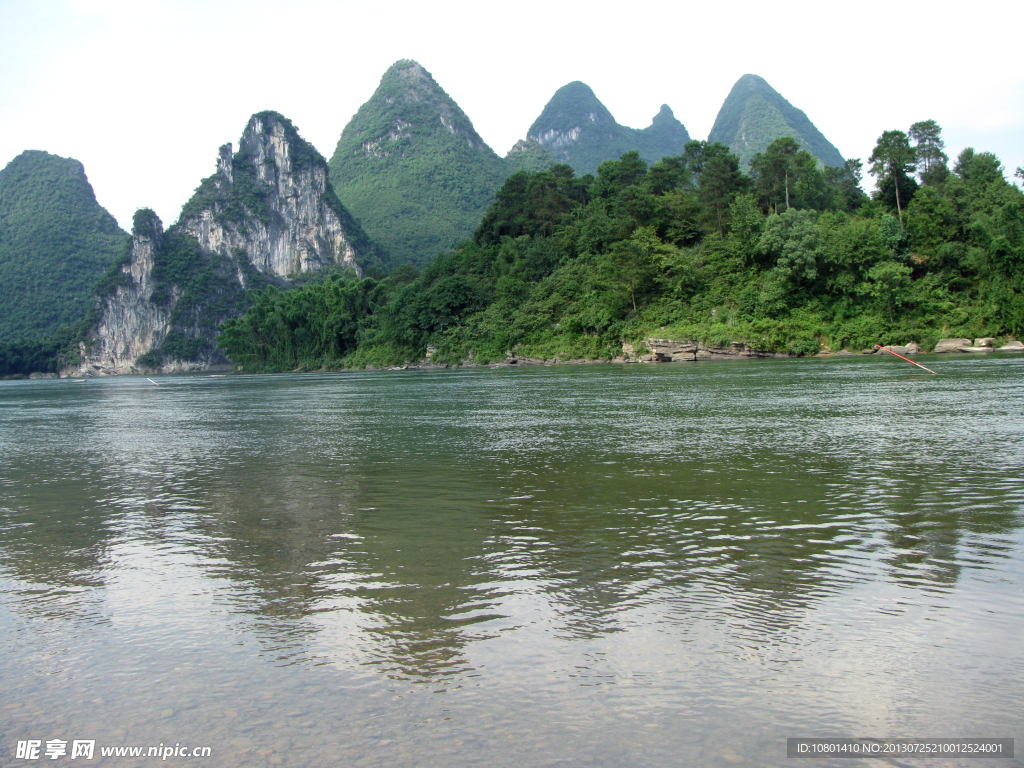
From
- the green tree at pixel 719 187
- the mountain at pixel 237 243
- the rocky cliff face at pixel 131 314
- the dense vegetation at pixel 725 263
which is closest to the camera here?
the dense vegetation at pixel 725 263

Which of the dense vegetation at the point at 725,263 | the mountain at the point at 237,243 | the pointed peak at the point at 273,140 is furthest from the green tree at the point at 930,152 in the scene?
the pointed peak at the point at 273,140

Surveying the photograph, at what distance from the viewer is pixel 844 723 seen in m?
4.40

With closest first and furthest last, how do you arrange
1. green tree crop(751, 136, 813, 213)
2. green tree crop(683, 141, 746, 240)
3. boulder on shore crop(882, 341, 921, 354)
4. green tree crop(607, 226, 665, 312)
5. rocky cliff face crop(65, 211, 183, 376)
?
boulder on shore crop(882, 341, 921, 354) → green tree crop(751, 136, 813, 213) → green tree crop(607, 226, 665, 312) → green tree crop(683, 141, 746, 240) → rocky cliff face crop(65, 211, 183, 376)

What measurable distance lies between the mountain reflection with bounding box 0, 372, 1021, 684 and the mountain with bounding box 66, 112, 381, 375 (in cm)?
17323

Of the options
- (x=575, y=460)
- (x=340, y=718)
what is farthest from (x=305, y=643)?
(x=575, y=460)

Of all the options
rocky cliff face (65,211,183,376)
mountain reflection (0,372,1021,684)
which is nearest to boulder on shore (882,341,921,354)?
mountain reflection (0,372,1021,684)

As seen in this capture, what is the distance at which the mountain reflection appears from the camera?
247 inches

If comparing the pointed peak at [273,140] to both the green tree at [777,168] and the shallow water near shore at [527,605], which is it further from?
the shallow water near shore at [527,605]

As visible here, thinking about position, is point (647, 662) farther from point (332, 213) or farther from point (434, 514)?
point (332, 213)

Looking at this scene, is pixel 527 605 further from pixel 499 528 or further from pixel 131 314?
pixel 131 314

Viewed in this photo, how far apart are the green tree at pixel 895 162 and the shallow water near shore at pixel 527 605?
223 feet

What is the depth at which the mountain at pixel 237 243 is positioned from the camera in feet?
584

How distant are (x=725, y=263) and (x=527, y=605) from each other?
72.8 meters

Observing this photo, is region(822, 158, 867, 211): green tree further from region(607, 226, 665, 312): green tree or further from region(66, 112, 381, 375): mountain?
region(66, 112, 381, 375): mountain
